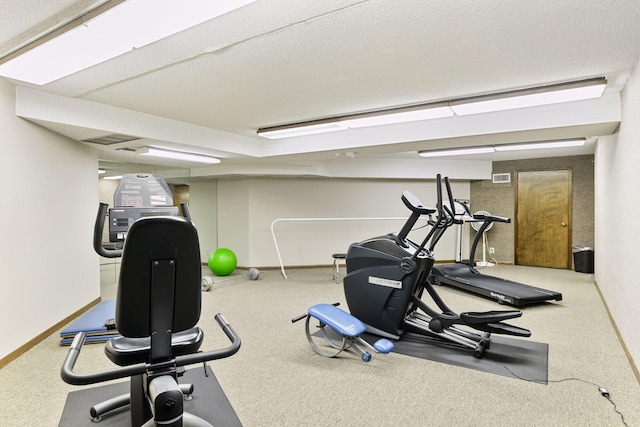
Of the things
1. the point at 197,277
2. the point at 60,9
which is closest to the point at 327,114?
the point at 60,9

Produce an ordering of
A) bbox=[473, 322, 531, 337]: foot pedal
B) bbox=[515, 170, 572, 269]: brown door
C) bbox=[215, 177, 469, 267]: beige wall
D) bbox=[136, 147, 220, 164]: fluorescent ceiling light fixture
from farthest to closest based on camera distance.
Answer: bbox=[215, 177, 469, 267]: beige wall
bbox=[515, 170, 572, 269]: brown door
bbox=[136, 147, 220, 164]: fluorescent ceiling light fixture
bbox=[473, 322, 531, 337]: foot pedal

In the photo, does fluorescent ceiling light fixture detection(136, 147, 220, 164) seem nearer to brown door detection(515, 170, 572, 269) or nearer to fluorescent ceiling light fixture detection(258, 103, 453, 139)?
fluorescent ceiling light fixture detection(258, 103, 453, 139)

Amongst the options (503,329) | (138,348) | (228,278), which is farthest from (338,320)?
(228,278)

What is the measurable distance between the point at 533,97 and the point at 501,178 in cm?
517

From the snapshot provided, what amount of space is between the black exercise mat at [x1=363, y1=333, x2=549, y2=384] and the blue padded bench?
0.36m

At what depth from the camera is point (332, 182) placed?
8047 mm

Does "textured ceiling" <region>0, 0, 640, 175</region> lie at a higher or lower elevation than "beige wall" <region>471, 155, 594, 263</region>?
higher

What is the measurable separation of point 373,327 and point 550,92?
9.15ft

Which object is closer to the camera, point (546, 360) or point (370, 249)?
point (546, 360)

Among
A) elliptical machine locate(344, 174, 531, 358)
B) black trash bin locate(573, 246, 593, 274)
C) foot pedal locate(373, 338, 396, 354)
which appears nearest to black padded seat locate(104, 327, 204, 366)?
foot pedal locate(373, 338, 396, 354)

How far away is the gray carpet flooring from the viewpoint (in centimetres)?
231

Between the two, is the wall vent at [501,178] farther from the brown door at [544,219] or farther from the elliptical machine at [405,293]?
the elliptical machine at [405,293]

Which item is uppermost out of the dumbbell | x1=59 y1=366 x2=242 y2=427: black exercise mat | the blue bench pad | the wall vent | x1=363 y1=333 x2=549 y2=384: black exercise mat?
the wall vent

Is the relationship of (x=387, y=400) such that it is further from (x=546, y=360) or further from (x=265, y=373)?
(x=546, y=360)
